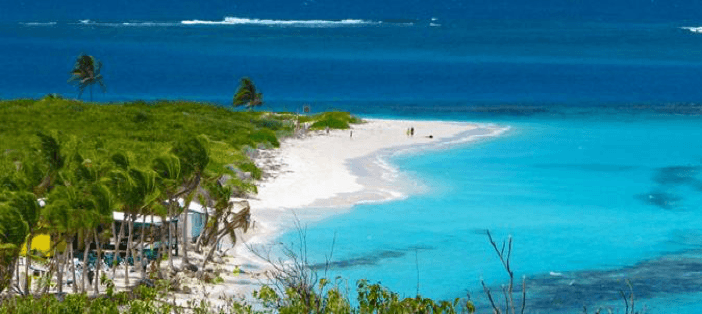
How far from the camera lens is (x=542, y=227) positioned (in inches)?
1858

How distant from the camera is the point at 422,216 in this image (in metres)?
48.4

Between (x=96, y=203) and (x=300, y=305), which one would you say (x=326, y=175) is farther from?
(x=300, y=305)

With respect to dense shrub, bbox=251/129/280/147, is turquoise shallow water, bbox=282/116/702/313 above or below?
below

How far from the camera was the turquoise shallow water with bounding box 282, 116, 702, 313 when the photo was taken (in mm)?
37250

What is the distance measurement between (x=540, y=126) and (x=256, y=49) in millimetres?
107841

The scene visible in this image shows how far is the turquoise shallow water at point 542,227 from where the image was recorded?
37.2m

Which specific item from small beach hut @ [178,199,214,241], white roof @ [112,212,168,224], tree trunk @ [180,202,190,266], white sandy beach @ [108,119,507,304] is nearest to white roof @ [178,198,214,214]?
small beach hut @ [178,199,214,241]

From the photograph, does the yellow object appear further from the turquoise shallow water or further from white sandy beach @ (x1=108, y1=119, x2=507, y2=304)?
the turquoise shallow water

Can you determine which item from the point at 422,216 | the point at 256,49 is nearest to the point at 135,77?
the point at 256,49

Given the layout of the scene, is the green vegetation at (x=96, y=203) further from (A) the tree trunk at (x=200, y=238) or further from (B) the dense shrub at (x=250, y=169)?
(B) the dense shrub at (x=250, y=169)

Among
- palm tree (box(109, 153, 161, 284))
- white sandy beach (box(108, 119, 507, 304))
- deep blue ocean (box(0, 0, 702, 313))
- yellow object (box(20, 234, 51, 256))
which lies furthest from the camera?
deep blue ocean (box(0, 0, 702, 313))

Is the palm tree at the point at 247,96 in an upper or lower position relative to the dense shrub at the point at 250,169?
upper

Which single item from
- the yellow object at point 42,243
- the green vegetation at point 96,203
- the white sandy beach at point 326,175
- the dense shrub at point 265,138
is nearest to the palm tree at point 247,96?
the white sandy beach at point 326,175

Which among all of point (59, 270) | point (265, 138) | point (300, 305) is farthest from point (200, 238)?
point (265, 138)
